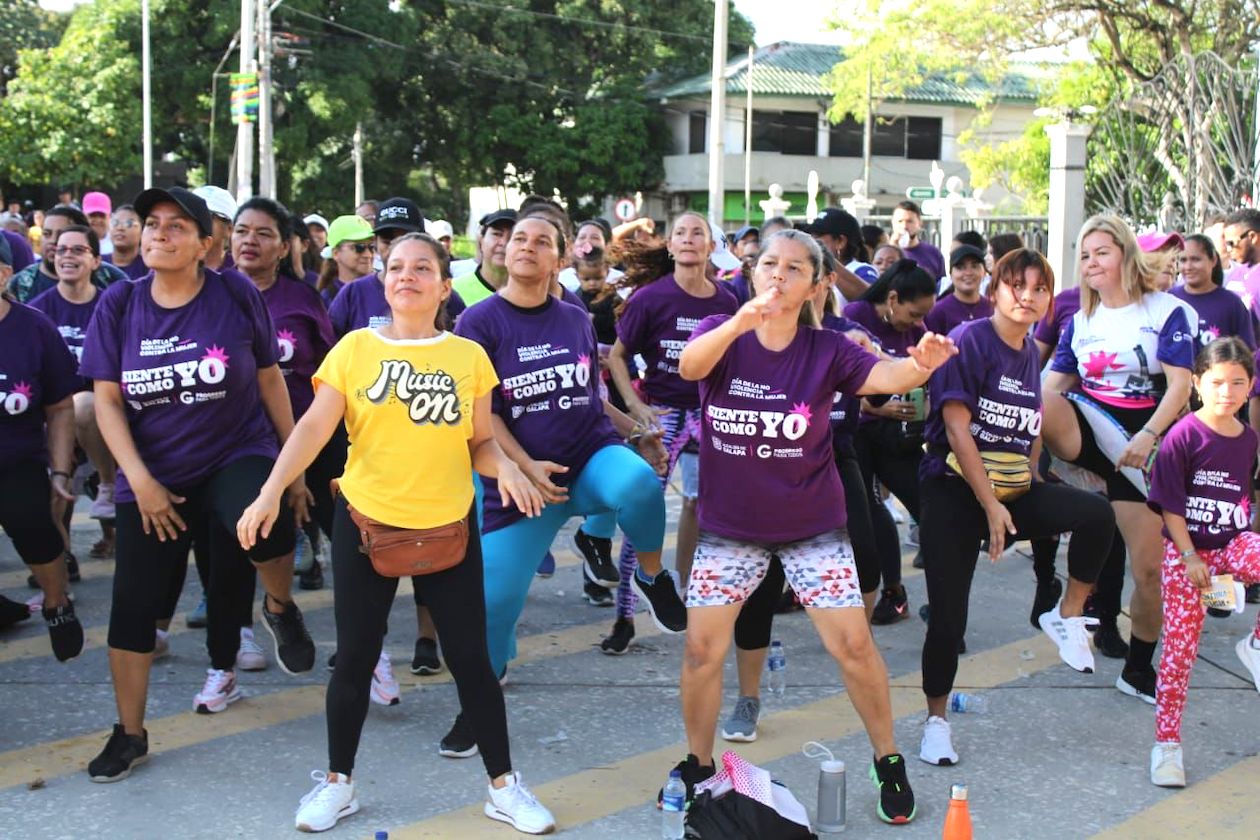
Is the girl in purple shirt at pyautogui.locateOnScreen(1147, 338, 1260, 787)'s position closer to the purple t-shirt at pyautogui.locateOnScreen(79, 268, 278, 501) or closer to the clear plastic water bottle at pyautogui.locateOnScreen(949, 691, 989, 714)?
the clear plastic water bottle at pyautogui.locateOnScreen(949, 691, 989, 714)

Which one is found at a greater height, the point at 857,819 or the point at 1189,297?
the point at 1189,297

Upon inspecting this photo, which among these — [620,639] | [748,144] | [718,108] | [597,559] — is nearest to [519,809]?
[620,639]

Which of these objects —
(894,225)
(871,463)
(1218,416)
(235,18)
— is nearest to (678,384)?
(871,463)

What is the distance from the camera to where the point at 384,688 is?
5.71 meters

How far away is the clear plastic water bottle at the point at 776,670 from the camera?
5.98 meters

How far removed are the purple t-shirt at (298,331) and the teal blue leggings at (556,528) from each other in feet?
5.84

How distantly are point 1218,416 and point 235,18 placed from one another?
36163 mm

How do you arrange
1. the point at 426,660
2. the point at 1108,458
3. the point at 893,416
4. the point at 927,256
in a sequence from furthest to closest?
1. the point at 927,256
2. the point at 893,416
3. the point at 426,660
4. the point at 1108,458

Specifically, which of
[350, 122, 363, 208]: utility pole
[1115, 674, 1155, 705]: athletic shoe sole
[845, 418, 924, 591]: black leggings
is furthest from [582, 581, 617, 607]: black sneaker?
[350, 122, 363, 208]: utility pole

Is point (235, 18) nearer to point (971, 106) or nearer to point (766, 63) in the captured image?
point (766, 63)

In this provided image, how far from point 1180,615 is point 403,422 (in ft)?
9.85

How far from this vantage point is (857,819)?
4.64m

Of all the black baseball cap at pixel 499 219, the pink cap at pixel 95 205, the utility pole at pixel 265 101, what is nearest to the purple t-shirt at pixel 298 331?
the black baseball cap at pixel 499 219

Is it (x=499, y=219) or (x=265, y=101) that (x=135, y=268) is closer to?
(x=499, y=219)
